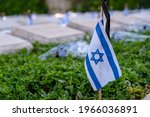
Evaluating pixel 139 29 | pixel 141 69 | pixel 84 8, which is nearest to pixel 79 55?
pixel 141 69

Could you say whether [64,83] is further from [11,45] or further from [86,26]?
[86,26]

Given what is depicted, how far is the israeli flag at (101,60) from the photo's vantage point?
431cm


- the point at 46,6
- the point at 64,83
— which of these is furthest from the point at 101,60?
the point at 46,6

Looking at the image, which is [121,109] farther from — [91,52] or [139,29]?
[139,29]

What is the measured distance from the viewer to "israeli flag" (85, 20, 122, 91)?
14.1 ft

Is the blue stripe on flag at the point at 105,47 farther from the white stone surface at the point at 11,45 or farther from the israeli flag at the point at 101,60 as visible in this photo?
the white stone surface at the point at 11,45

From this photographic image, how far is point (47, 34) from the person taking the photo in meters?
9.20

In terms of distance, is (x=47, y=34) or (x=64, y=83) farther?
(x=47, y=34)

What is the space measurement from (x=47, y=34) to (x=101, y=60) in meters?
4.96

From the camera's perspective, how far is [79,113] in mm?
4148

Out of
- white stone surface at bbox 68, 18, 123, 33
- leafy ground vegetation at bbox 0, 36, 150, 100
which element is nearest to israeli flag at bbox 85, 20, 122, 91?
leafy ground vegetation at bbox 0, 36, 150, 100

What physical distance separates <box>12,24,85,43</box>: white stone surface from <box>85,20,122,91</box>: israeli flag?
4449 millimetres

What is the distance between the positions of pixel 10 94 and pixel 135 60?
89.6 inches

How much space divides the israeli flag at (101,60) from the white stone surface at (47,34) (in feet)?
14.6
